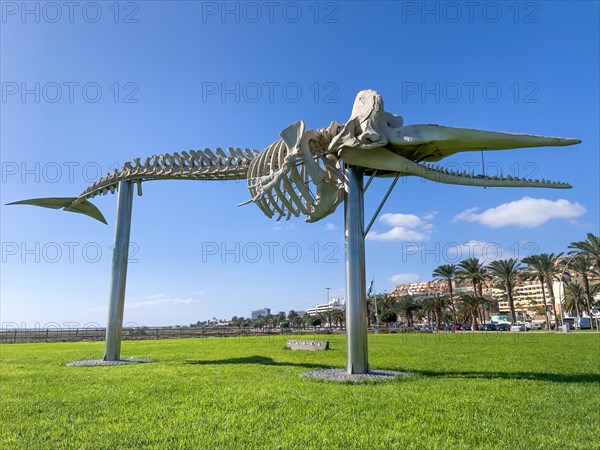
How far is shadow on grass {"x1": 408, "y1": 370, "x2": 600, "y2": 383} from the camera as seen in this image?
1101 centimetres

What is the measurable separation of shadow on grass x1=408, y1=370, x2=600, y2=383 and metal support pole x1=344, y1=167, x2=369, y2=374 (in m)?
2.01

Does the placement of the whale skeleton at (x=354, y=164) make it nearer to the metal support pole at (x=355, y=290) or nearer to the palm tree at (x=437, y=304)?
the metal support pole at (x=355, y=290)

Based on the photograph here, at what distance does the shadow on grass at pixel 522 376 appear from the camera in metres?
11.0

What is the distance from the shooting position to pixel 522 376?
11516 millimetres

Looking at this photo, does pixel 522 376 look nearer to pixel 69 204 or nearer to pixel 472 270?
pixel 69 204

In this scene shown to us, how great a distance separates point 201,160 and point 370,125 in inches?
261

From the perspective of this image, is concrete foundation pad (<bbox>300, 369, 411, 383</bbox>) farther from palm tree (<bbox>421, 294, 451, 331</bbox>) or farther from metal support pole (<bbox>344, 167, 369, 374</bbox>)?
palm tree (<bbox>421, 294, 451, 331</bbox>)

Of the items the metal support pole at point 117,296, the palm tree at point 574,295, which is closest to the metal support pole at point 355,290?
the metal support pole at point 117,296

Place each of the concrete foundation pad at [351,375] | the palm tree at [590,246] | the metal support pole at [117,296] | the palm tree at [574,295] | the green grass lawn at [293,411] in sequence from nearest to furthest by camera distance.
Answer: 1. the green grass lawn at [293,411]
2. the concrete foundation pad at [351,375]
3. the metal support pole at [117,296]
4. the palm tree at [590,246]
5. the palm tree at [574,295]

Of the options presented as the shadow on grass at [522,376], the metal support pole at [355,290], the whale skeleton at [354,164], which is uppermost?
the whale skeleton at [354,164]

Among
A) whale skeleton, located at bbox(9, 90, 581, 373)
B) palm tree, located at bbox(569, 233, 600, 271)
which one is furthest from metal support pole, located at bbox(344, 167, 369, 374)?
palm tree, located at bbox(569, 233, 600, 271)

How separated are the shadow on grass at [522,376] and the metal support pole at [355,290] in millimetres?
2014

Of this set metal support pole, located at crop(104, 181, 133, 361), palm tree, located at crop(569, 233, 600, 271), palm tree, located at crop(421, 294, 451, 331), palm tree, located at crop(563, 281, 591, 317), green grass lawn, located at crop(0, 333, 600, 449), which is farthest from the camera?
palm tree, located at crop(421, 294, 451, 331)

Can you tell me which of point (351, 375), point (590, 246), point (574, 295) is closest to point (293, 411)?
point (351, 375)
